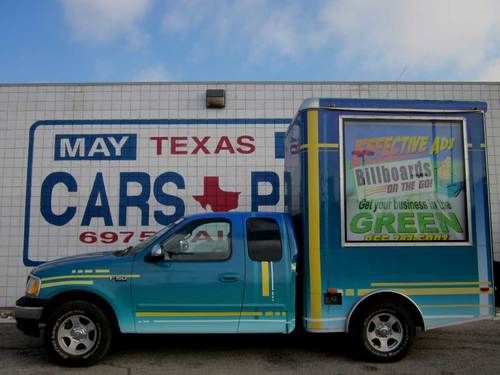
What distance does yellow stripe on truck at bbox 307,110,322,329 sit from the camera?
5.44 meters

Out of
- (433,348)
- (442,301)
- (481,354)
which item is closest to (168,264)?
(442,301)

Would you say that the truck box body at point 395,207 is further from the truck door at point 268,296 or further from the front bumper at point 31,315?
the front bumper at point 31,315

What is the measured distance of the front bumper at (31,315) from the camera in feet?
17.5

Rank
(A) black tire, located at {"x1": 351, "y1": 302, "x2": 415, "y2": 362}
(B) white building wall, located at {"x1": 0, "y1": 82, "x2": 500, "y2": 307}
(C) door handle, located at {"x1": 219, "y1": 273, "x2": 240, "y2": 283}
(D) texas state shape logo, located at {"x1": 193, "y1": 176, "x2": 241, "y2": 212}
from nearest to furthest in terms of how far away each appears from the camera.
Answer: (C) door handle, located at {"x1": 219, "y1": 273, "x2": 240, "y2": 283}, (A) black tire, located at {"x1": 351, "y1": 302, "x2": 415, "y2": 362}, (D) texas state shape logo, located at {"x1": 193, "y1": 176, "x2": 241, "y2": 212}, (B) white building wall, located at {"x1": 0, "y1": 82, "x2": 500, "y2": 307}

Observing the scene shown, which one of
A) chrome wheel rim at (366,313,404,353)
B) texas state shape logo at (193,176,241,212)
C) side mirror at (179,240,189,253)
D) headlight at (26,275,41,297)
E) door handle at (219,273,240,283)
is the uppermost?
texas state shape logo at (193,176,241,212)

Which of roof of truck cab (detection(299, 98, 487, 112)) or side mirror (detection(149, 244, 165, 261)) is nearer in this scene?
→ side mirror (detection(149, 244, 165, 261))

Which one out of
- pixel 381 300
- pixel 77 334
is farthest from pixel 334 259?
pixel 77 334

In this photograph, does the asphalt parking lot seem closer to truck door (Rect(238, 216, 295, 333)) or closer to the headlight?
truck door (Rect(238, 216, 295, 333))

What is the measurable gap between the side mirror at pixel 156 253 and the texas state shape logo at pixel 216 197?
4328 millimetres

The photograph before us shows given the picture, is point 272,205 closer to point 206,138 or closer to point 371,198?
point 206,138

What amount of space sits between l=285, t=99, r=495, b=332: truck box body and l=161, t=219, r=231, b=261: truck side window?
976 mm

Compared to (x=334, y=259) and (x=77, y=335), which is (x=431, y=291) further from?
(x=77, y=335)

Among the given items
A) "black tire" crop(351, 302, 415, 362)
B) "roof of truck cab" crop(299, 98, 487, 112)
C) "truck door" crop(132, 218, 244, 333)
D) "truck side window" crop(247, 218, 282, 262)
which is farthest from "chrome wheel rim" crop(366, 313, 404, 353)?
"roof of truck cab" crop(299, 98, 487, 112)

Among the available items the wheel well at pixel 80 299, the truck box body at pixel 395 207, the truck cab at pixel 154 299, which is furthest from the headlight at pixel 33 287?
the truck box body at pixel 395 207
